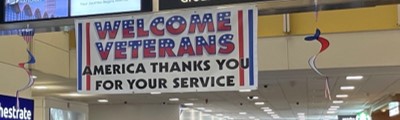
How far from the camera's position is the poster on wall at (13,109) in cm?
500

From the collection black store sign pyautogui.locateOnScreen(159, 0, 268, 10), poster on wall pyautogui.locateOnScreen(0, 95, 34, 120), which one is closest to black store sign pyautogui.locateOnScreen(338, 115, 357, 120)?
poster on wall pyautogui.locateOnScreen(0, 95, 34, 120)

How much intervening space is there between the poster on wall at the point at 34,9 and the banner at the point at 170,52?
134 mm

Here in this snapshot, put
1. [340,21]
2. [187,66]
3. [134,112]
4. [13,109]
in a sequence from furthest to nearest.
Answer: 1. [134,112]
2. [340,21]
3. [13,109]
4. [187,66]

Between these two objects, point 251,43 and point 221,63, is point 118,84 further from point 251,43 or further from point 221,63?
point 251,43

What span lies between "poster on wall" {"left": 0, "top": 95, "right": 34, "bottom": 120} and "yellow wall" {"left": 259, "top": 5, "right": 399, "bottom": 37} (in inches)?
134

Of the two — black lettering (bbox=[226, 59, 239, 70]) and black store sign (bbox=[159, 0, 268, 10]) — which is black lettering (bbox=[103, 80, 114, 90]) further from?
black lettering (bbox=[226, 59, 239, 70])

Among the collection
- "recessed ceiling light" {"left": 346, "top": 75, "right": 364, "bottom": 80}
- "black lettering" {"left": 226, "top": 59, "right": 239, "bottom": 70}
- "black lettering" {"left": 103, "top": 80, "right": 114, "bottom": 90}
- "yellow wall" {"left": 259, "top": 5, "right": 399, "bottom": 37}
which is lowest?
"recessed ceiling light" {"left": 346, "top": 75, "right": 364, "bottom": 80}

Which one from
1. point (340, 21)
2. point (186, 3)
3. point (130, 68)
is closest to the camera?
point (186, 3)

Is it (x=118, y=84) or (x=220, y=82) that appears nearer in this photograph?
(x=220, y=82)

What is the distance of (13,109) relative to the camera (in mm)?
5109

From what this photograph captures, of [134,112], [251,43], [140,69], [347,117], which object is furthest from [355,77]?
[347,117]

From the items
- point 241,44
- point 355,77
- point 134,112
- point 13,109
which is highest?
point 241,44

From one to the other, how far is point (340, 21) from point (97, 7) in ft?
14.8

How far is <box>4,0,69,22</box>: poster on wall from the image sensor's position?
135 inches
